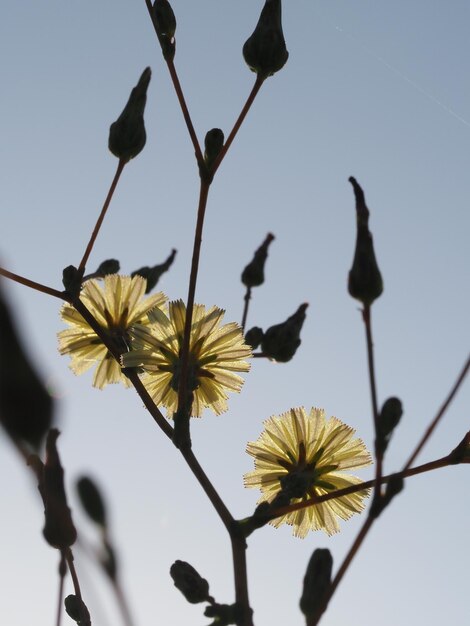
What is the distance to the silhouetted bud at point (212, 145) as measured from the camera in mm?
2832

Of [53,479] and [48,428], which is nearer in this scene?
[48,428]

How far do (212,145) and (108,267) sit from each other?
1.00 meters

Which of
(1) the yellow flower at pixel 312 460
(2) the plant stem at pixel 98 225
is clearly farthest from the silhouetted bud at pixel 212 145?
(1) the yellow flower at pixel 312 460

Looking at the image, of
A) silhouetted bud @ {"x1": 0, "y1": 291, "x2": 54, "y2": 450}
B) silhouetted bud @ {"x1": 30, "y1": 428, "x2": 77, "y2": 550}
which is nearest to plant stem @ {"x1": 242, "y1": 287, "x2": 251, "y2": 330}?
silhouetted bud @ {"x1": 30, "y1": 428, "x2": 77, "y2": 550}

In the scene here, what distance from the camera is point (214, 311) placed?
10.9ft

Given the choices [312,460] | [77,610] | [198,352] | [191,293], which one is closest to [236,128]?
[191,293]

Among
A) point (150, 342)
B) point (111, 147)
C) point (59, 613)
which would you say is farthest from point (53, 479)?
point (111, 147)

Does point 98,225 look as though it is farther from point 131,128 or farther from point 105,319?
point 105,319

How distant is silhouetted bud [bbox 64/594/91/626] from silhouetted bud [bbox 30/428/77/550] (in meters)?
0.75

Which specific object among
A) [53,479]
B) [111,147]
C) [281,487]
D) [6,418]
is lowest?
[6,418]

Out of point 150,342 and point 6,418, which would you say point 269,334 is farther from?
Answer: point 6,418

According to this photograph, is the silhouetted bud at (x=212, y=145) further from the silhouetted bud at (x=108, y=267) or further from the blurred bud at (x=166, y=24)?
the silhouetted bud at (x=108, y=267)

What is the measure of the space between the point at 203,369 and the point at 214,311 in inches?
10.2

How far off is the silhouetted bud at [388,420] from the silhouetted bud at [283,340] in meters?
1.38
